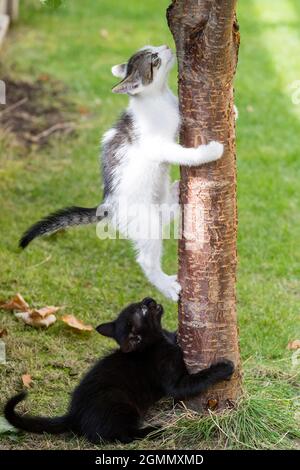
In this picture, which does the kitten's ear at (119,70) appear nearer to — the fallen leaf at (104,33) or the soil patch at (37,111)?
the soil patch at (37,111)

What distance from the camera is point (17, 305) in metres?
4.73

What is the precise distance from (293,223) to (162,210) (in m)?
2.34

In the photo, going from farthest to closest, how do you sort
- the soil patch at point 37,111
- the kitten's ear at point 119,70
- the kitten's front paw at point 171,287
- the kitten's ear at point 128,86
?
the soil patch at point 37,111 → the kitten's ear at point 119,70 → the kitten's ear at point 128,86 → the kitten's front paw at point 171,287

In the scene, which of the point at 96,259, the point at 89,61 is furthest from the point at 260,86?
the point at 96,259

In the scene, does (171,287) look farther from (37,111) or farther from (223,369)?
(37,111)

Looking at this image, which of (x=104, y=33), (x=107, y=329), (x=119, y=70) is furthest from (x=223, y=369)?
(x=104, y=33)

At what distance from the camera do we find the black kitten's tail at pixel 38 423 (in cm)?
350

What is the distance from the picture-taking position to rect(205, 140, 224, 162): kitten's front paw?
3342mm

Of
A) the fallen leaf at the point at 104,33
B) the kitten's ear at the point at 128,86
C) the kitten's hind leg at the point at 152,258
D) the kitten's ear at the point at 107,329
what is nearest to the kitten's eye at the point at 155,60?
the kitten's ear at the point at 128,86

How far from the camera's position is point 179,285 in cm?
358

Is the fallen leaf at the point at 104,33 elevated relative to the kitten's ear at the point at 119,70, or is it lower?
elevated

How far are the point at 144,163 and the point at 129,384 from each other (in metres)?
0.88

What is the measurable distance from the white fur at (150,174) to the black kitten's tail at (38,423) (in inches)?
25.7

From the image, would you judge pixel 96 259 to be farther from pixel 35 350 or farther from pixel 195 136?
pixel 195 136
